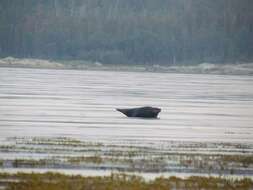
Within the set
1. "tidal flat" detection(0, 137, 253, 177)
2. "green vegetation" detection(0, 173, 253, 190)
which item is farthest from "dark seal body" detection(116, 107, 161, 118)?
"green vegetation" detection(0, 173, 253, 190)

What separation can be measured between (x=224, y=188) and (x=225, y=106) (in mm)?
39748

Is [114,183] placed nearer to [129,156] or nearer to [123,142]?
[129,156]

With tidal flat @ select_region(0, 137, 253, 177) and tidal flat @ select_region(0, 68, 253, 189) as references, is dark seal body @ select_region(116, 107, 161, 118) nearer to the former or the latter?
tidal flat @ select_region(0, 68, 253, 189)

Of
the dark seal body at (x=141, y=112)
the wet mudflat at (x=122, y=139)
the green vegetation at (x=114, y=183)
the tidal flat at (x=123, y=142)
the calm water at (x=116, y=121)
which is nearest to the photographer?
the green vegetation at (x=114, y=183)

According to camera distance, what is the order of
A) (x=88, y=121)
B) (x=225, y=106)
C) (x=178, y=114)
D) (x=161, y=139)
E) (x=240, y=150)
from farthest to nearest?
(x=225, y=106)
(x=178, y=114)
(x=88, y=121)
(x=161, y=139)
(x=240, y=150)

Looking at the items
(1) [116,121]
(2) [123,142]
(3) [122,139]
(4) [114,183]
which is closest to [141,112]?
(1) [116,121]

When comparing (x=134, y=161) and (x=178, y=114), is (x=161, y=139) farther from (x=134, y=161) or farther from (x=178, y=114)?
(x=178, y=114)

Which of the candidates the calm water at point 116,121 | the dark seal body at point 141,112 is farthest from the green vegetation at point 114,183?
the dark seal body at point 141,112

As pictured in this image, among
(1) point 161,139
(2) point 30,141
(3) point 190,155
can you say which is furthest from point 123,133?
(3) point 190,155

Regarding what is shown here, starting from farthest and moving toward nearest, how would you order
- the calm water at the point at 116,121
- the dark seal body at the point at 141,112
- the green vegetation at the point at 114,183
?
1. the dark seal body at the point at 141,112
2. the calm water at the point at 116,121
3. the green vegetation at the point at 114,183

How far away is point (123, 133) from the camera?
34.6 metres

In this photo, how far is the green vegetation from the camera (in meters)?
19.7

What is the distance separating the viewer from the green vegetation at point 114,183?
19.7 m

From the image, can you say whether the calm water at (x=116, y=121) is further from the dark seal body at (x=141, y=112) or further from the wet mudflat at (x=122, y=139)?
the dark seal body at (x=141, y=112)
